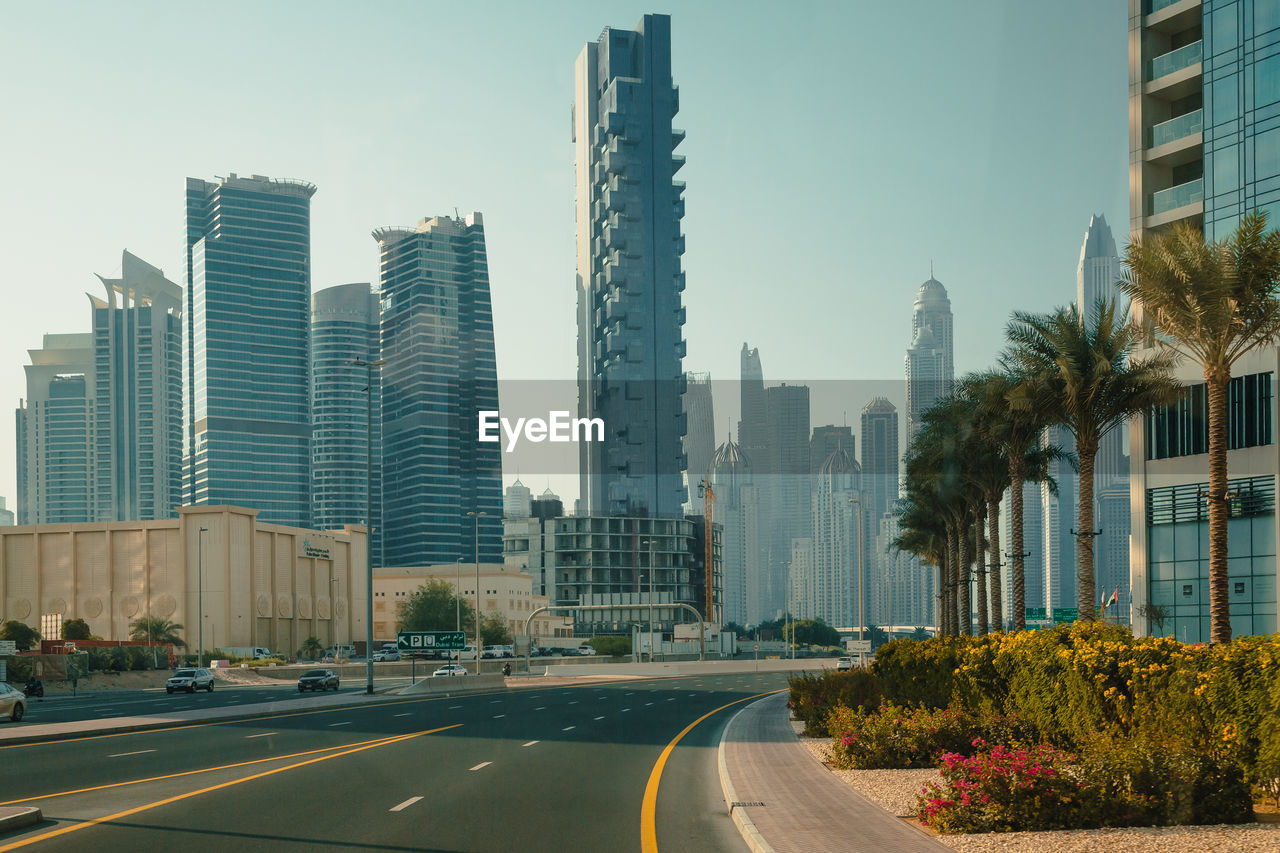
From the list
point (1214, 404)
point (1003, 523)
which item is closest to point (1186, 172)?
point (1214, 404)

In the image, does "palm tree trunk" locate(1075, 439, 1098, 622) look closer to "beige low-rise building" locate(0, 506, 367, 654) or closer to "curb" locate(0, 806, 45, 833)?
"curb" locate(0, 806, 45, 833)

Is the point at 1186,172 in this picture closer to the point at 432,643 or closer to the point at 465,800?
the point at 432,643

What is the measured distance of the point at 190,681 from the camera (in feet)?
222

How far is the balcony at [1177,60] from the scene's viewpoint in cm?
5138

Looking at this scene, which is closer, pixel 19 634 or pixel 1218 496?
pixel 1218 496

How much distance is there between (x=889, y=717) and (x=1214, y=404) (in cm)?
1440

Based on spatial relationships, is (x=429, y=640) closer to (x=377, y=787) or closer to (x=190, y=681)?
(x=190, y=681)

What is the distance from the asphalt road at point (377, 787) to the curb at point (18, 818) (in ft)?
0.65

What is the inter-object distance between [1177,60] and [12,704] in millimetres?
52895

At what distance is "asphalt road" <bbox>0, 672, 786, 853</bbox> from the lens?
1383cm

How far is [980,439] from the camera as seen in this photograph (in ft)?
151

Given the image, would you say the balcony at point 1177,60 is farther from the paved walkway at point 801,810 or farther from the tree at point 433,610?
the tree at point 433,610

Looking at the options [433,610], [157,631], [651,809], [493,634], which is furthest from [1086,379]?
[433,610]

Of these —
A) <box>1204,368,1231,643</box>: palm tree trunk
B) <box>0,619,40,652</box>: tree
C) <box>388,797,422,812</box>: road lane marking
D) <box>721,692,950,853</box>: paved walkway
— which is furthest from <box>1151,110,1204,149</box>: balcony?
<box>0,619,40,652</box>: tree
